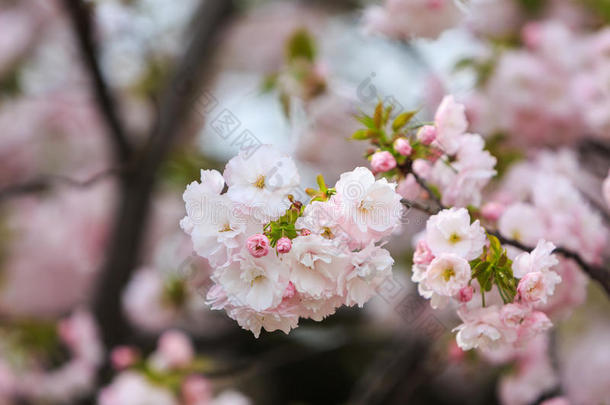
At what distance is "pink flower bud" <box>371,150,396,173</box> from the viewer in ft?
1.80

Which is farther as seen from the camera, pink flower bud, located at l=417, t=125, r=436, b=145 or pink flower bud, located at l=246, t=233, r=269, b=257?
pink flower bud, located at l=417, t=125, r=436, b=145

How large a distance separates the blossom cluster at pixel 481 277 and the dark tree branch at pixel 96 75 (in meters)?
0.98

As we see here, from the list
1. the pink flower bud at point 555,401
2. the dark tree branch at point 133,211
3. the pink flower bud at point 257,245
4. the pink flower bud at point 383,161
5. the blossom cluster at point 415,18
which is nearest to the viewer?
the pink flower bud at point 257,245

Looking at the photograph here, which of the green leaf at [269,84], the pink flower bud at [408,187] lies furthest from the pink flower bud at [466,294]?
the green leaf at [269,84]

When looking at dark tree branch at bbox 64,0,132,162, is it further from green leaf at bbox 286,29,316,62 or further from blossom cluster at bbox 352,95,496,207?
blossom cluster at bbox 352,95,496,207

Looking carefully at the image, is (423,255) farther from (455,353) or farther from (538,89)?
(538,89)

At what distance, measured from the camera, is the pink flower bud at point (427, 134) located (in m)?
0.57

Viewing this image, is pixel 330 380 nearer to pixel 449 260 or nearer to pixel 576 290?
pixel 576 290

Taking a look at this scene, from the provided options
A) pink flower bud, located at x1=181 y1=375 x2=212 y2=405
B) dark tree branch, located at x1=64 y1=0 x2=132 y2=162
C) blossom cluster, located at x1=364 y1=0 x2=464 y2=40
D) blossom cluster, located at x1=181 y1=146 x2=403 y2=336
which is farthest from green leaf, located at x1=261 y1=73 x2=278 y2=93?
blossom cluster, located at x1=181 y1=146 x2=403 y2=336

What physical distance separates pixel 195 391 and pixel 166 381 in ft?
0.18

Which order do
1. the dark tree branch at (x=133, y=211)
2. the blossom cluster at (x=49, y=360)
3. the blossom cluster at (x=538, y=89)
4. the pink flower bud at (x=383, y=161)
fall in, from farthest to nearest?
1. the dark tree branch at (x=133, y=211)
2. the blossom cluster at (x=49, y=360)
3. the blossom cluster at (x=538, y=89)
4. the pink flower bud at (x=383, y=161)

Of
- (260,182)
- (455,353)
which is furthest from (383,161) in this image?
(455,353)

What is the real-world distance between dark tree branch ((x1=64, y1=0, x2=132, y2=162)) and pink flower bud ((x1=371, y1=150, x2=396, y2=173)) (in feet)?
2.91

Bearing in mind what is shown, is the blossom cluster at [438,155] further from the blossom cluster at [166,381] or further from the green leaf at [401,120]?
the blossom cluster at [166,381]
